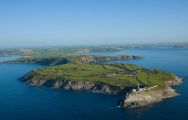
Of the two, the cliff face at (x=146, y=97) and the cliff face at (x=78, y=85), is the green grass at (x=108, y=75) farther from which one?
the cliff face at (x=146, y=97)

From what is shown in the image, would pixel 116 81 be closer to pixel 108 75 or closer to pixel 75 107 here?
pixel 108 75

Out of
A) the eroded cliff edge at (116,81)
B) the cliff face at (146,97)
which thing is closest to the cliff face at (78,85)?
the eroded cliff edge at (116,81)

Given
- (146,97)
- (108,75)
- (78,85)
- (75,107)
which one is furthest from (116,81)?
(75,107)

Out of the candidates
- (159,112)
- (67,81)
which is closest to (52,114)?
(159,112)

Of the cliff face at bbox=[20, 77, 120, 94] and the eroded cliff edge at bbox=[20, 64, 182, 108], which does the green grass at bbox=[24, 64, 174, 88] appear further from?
the cliff face at bbox=[20, 77, 120, 94]

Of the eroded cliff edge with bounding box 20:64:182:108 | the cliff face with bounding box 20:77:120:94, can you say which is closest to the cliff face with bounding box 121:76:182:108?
the eroded cliff edge with bounding box 20:64:182:108

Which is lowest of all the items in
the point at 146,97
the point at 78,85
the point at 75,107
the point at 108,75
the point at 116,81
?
the point at 75,107

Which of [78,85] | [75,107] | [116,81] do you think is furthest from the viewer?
[78,85]
